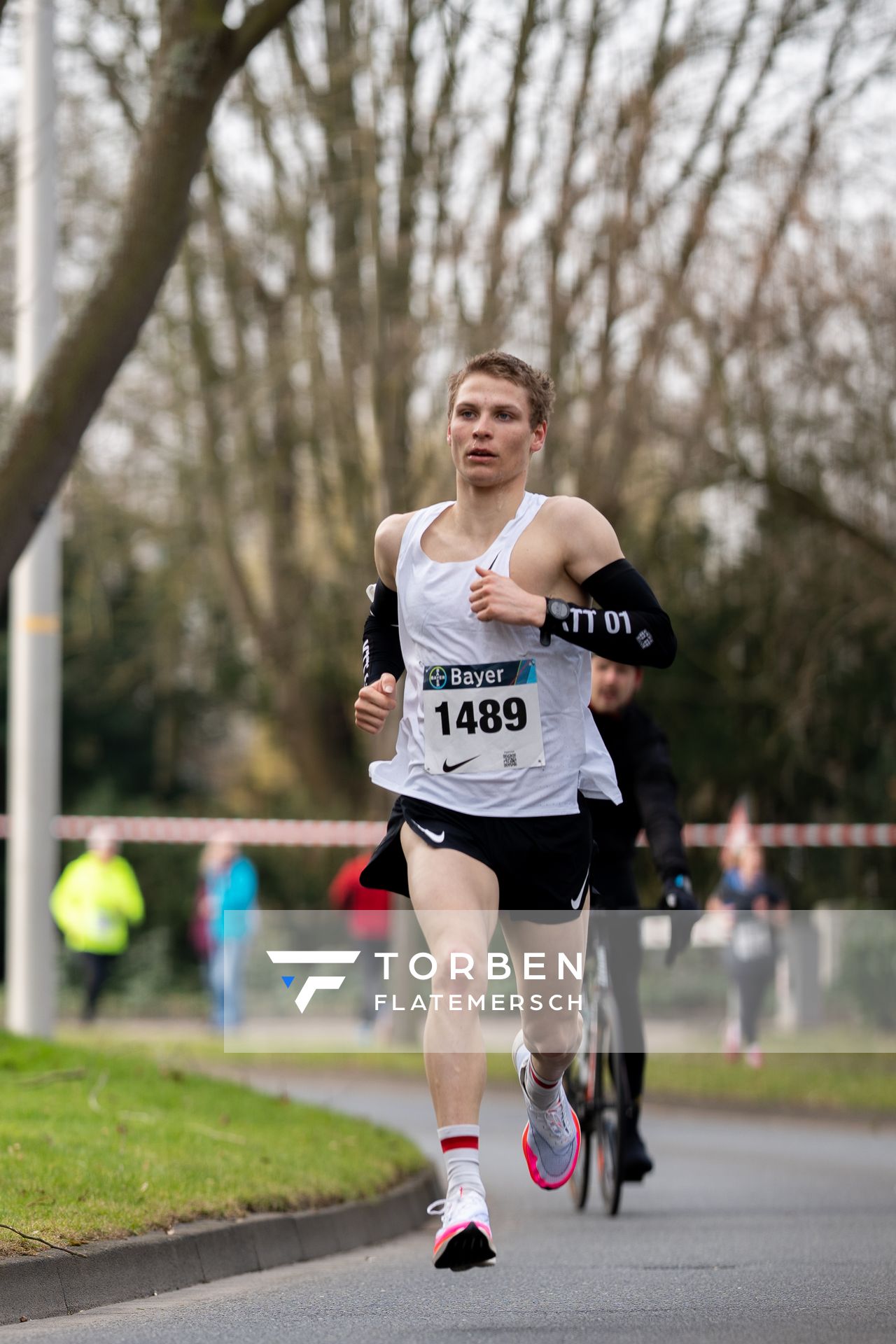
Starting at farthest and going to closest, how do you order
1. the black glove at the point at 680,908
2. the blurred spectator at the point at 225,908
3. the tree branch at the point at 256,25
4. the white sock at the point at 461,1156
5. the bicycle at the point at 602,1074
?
1. the blurred spectator at the point at 225,908
2. the tree branch at the point at 256,25
3. the bicycle at the point at 602,1074
4. the black glove at the point at 680,908
5. the white sock at the point at 461,1156

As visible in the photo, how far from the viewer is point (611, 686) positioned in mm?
9133

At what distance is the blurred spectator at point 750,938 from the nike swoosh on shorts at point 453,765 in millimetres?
11937

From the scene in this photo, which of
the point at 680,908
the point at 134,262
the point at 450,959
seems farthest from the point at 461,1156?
the point at 134,262

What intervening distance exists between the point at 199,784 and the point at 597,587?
26073mm

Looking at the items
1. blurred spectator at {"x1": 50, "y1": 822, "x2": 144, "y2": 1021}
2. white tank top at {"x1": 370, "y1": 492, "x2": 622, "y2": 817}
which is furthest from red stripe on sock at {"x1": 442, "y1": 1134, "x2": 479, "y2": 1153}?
blurred spectator at {"x1": 50, "y1": 822, "x2": 144, "y2": 1021}

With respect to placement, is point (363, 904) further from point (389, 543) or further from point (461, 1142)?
point (461, 1142)

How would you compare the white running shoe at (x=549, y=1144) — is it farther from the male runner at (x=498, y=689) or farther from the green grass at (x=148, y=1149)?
the green grass at (x=148, y=1149)

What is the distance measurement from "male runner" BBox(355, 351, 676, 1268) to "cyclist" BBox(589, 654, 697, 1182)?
291cm

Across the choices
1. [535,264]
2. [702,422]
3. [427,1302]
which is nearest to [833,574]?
[702,422]

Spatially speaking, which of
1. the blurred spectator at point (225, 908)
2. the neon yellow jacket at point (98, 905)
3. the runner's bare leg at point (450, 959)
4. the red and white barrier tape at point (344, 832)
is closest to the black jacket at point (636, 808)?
the runner's bare leg at point (450, 959)

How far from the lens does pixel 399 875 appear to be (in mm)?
6148

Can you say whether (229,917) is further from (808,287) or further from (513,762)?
(513,762)

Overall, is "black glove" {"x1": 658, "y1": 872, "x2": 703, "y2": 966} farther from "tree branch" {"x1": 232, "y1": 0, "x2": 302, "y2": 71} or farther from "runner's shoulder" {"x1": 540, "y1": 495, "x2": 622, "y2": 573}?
"tree branch" {"x1": 232, "y1": 0, "x2": 302, "y2": 71}

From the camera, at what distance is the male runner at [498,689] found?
228 inches
